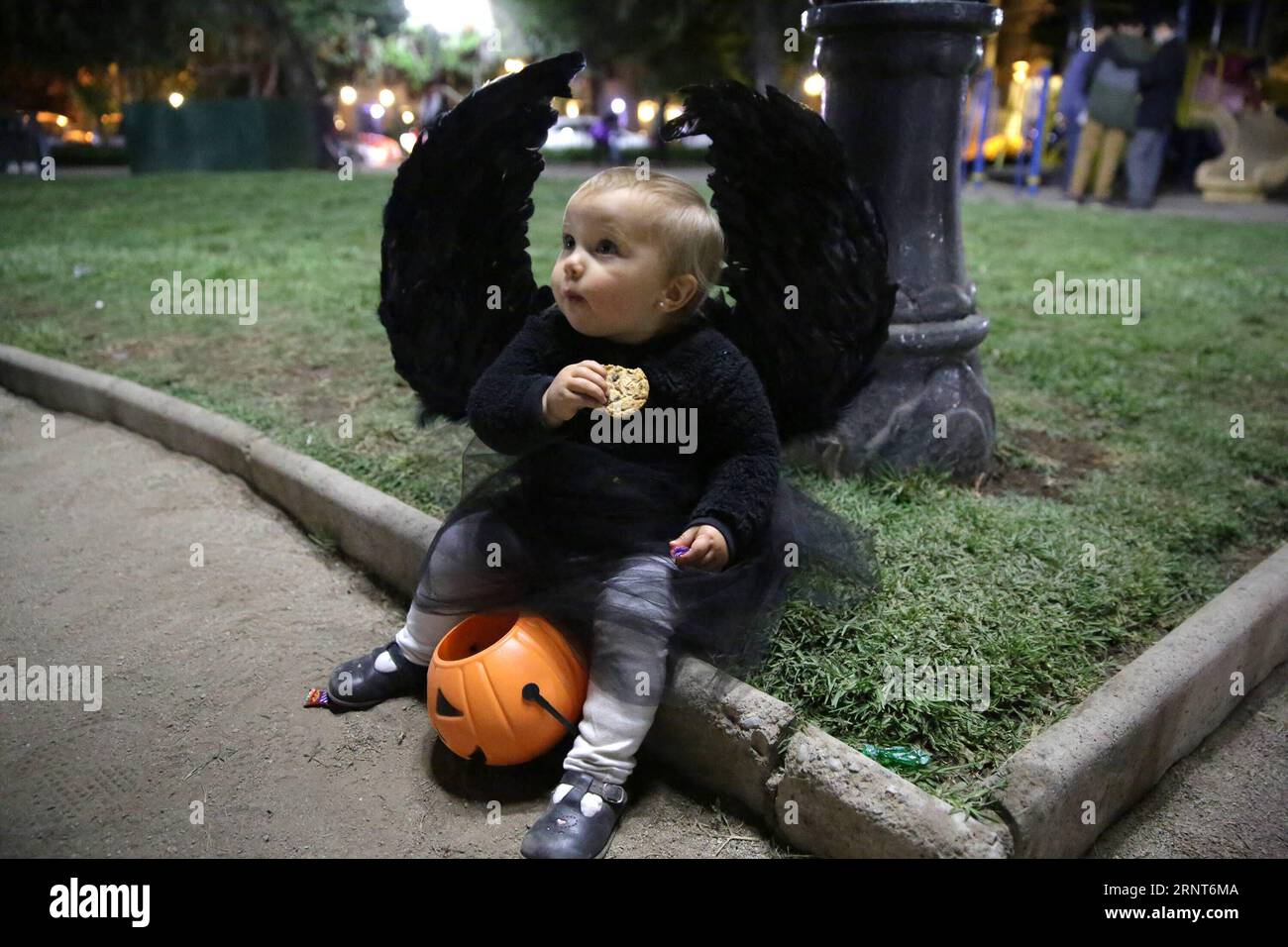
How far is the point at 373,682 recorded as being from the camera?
262 centimetres

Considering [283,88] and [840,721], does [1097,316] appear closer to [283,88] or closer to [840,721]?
[840,721]

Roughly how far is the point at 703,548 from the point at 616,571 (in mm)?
282

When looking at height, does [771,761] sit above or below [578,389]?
below

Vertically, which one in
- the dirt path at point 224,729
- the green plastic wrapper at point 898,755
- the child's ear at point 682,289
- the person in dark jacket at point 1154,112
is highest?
the person in dark jacket at point 1154,112

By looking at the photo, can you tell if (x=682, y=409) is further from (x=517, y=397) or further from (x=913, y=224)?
(x=913, y=224)

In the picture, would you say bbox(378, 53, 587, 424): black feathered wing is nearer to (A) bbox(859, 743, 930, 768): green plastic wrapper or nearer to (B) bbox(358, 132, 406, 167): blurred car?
(A) bbox(859, 743, 930, 768): green plastic wrapper

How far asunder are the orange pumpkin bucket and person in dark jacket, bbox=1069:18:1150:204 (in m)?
12.5

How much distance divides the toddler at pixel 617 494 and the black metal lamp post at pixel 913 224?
3.80 ft

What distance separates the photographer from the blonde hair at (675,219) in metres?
2.22

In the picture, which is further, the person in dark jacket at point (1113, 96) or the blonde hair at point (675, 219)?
the person in dark jacket at point (1113, 96)

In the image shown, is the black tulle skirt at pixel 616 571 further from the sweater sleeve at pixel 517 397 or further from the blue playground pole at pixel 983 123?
the blue playground pole at pixel 983 123

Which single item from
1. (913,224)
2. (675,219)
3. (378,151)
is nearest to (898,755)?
(675,219)

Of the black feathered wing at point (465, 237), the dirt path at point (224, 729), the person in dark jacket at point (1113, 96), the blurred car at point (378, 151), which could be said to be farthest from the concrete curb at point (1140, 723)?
the blurred car at point (378, 151)

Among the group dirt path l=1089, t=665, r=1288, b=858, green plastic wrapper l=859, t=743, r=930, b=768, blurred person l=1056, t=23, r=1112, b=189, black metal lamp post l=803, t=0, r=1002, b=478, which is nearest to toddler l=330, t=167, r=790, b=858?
green plastic wrapper l=859, t=743, r=930, b=768
